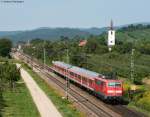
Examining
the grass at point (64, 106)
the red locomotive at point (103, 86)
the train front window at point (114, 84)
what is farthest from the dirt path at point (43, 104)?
the train front window at point (114, 84)

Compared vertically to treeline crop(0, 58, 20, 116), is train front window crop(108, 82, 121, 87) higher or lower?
higher

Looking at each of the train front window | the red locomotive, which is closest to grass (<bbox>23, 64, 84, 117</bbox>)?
the red locomotive

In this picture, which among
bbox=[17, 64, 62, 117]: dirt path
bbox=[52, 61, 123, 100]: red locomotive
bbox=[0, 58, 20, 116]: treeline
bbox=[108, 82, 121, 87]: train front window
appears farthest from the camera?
bbox=[0, 58, 20, 116]: treeline

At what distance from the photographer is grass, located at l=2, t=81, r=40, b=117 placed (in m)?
53.7

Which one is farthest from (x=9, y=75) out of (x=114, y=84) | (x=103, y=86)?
(x=114, y=84)

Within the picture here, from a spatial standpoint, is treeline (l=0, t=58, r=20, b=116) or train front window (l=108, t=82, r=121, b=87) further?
treeline (l=0, t=58, r=20, b=116)

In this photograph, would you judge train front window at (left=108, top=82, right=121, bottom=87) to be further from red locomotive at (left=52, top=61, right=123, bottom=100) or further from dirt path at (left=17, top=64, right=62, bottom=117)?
dirt path at (left=17, top=64, right=62, bottom=117)

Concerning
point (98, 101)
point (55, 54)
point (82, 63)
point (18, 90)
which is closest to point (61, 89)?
point (18, 90)

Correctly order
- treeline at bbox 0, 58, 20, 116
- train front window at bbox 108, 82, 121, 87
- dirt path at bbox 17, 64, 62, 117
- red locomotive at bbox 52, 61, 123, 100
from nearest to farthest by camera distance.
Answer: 1. dirt path at bbox 17, 64, 62, 117
2. train front window at bbox 108, 82, 121, 87
3. red locomotive at bbox 52, 61, 123, 100
4. treeline at bbox 0, 58, 20, 116

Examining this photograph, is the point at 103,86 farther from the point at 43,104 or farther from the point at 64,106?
the point at 43,104

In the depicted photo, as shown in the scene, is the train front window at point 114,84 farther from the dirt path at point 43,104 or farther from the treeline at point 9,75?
the treeline at point 9,75

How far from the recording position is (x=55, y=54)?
186m

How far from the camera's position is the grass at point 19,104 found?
53.7 m

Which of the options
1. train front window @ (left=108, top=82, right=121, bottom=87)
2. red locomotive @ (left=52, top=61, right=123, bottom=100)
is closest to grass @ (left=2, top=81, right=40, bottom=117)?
red locomotive @ (left=52, top=61, right=123, bottom=100)
